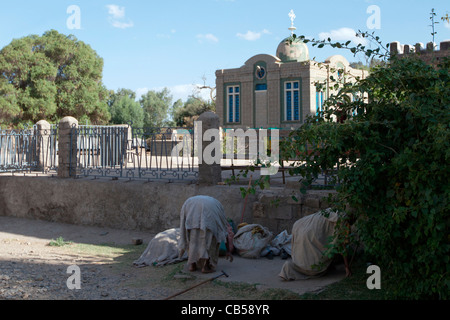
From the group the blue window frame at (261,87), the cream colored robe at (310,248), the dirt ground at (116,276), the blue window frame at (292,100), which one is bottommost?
the dirt ground at (116,276)

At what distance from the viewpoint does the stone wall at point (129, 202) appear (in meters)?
8.10

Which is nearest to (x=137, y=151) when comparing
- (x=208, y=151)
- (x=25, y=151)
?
(x=208, y=151)

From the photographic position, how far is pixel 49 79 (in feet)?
104

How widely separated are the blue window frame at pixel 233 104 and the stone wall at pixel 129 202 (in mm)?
14613

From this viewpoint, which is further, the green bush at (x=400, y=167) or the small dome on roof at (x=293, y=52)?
the small dome on roof at (x=293, y=52)

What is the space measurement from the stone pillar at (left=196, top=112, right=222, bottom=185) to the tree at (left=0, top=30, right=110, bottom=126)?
79.1 feet

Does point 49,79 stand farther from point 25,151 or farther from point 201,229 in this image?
point 201,229

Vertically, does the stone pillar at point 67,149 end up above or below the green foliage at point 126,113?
below

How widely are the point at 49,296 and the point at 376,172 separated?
4.17 meters

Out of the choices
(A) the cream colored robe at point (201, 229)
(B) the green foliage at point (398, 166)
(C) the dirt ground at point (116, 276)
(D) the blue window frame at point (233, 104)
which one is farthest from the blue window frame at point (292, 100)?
(B) the green foliage at point (398, 166)

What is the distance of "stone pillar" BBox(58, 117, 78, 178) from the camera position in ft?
36.1

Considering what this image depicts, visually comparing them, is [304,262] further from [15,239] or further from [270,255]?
[15,239]

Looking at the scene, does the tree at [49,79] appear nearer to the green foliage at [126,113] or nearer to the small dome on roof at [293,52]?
the green foliage at [126,113]

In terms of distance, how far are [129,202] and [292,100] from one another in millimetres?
14765
